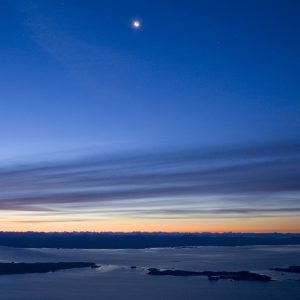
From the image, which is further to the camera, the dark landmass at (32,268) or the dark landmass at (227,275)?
the dark landmass at (32,268)

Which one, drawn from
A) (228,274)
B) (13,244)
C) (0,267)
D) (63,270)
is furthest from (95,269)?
(13,244)

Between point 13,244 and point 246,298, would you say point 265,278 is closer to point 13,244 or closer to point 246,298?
point 246,298

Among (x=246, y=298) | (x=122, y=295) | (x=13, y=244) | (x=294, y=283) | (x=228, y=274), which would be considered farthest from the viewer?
(x=13, y=244)

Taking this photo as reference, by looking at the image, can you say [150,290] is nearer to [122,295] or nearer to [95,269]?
[122,295]

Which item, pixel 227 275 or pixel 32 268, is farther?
pixel 32 268

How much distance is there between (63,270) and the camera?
63.2 metres

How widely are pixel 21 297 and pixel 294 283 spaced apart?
26.6 m

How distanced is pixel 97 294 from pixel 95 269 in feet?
78.1

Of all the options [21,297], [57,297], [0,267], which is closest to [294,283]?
[57,297]

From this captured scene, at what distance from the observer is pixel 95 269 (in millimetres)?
64250

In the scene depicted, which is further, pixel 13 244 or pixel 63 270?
pixel 13 244

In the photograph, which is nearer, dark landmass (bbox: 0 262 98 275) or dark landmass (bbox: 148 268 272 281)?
dark landmass (bbox: 148 268 272 281)

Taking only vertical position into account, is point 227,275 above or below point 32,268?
below

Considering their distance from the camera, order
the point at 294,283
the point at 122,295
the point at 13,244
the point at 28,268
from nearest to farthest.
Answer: the point at 122,295 < the point at 294,283 < the point at 28,268 < the point at 13,244
